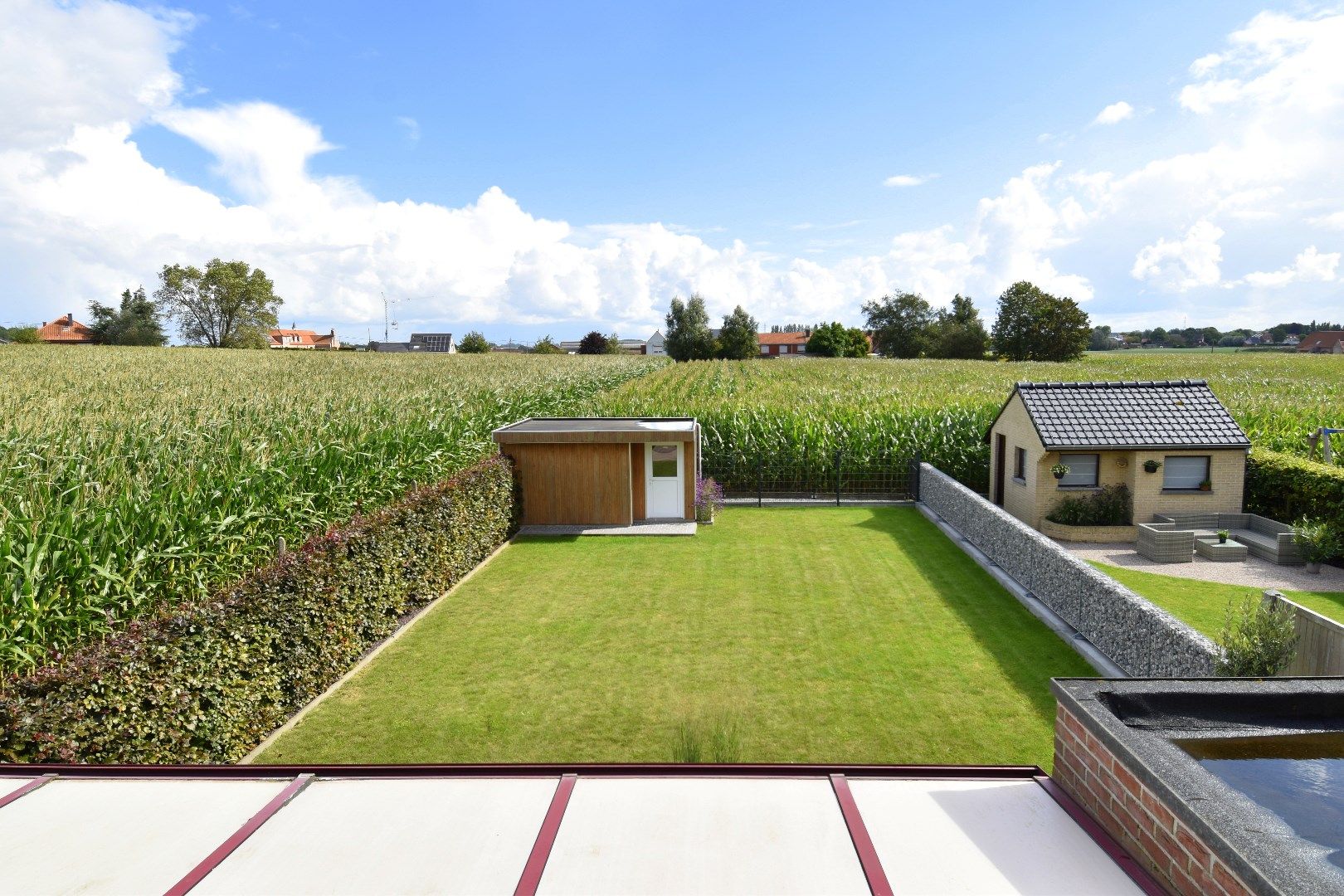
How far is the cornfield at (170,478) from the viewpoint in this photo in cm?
630

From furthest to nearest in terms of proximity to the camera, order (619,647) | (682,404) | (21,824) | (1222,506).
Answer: (682,404) → (1222,506) → (619,647) → (21,824)

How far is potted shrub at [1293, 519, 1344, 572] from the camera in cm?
1368

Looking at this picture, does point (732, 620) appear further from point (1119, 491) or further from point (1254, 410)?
point (1254, 410)

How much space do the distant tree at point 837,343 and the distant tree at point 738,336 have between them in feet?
49.2

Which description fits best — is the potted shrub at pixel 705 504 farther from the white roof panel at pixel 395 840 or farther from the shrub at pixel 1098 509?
the white roof panel at pixel 395 840

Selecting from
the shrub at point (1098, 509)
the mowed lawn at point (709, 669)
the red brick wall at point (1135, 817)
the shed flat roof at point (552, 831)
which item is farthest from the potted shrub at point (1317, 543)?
the shed flat roof at point (552, 831)

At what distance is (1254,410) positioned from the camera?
2336 centimetres

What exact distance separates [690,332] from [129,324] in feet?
183

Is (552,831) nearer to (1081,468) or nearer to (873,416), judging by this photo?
(1081,468)

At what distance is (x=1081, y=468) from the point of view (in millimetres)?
16781

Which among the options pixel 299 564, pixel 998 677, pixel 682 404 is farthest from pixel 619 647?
pixel 682 404

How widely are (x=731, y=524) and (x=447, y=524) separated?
756 centimetres

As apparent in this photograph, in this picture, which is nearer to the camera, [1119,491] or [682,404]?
[1119,491]

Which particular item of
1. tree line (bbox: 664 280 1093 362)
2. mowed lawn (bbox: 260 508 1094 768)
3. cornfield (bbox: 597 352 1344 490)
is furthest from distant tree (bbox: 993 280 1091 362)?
mowed lawn (bbox: 260 508 1094 768)
